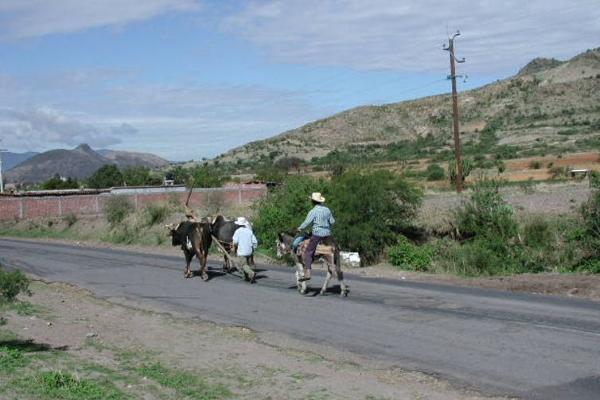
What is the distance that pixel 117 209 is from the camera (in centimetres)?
4909

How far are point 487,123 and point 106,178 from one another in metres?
51.7

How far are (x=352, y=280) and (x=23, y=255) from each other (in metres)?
19.4

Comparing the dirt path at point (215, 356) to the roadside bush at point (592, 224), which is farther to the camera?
the roadside bush at point (592, 224)

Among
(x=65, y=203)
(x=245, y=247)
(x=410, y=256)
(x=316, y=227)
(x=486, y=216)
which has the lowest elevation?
(x=410, y=256)

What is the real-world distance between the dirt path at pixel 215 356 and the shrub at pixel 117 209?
30.8m

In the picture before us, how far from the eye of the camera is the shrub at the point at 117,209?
49000 mm

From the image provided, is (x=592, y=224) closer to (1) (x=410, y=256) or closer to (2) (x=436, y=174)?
(1) (x=410, y=256)

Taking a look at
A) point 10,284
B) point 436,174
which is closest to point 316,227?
point 10,284

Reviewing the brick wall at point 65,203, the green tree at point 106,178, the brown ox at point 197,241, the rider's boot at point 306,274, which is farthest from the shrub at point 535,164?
the rider's boot at point 306,274

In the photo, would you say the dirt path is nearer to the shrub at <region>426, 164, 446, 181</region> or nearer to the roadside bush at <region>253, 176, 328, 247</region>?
the roadside bush at <region>253, 176, 328, 247</region>

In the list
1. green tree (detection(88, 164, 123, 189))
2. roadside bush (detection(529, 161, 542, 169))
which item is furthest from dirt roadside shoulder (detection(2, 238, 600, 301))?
green tree (detection(88, 164, 123, 189))

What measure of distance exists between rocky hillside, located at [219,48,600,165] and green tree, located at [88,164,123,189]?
27.0 metres

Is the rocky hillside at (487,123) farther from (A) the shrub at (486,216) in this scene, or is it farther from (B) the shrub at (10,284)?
(B) the shrub at (10,284)

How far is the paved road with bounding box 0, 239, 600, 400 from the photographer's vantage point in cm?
1076
